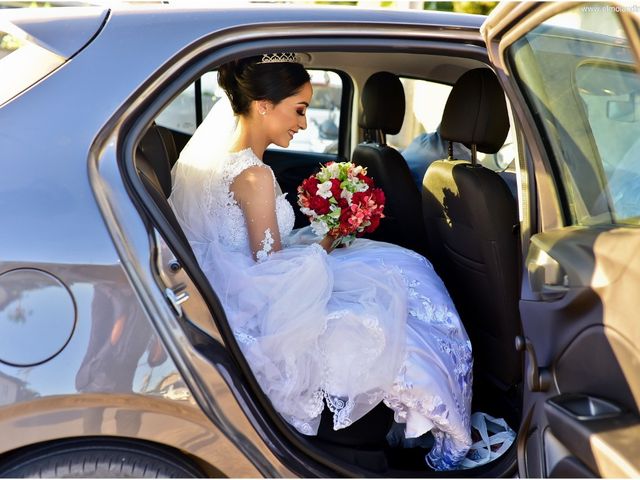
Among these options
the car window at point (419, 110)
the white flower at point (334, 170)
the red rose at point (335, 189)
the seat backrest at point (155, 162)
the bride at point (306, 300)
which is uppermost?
the car window at point (419, 110)

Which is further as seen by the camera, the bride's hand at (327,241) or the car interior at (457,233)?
the bride's hand at (327,241)

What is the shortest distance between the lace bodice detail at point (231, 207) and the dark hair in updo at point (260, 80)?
0.77ft

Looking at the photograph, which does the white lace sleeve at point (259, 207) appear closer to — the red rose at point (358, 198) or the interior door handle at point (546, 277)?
the red rose at point (358, 198)

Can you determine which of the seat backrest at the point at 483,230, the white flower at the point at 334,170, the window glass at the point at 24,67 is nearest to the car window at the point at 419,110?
the seat backrest at the point at 483,230

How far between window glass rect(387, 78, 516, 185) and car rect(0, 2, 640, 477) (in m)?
1.53

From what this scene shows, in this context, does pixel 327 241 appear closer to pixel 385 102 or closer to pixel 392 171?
pixel 392 171

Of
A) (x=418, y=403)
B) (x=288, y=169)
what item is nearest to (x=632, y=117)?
(x=418, y=403)

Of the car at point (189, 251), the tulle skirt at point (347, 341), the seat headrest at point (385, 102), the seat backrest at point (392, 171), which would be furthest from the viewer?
the seat headrest at point (385, 102)

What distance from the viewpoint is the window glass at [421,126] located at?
11.8 ft

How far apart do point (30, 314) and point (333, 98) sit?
2782 mm

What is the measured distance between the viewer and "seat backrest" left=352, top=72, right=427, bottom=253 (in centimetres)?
328

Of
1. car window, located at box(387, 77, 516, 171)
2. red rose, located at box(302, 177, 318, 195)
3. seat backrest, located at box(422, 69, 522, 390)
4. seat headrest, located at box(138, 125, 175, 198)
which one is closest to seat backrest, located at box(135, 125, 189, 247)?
seat headrest, located at box(138, 125, 175, 198)

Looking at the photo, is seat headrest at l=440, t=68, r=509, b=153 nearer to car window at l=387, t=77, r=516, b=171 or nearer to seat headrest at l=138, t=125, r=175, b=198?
car window at l=387, t=77, r=516, b=171

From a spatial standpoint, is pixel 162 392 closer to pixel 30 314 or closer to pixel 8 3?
pixel 30 314
